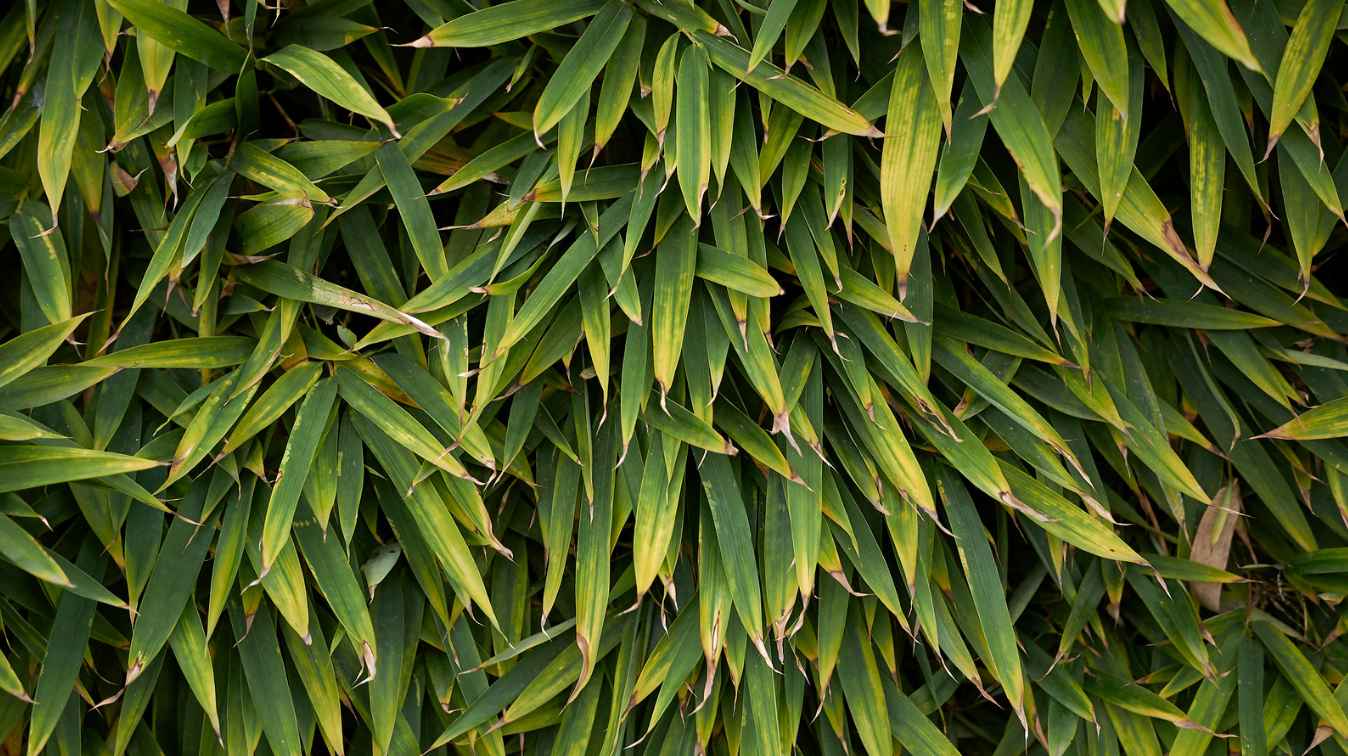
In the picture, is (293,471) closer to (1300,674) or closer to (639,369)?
(639,369)

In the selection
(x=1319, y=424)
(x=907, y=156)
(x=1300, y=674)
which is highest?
(x=907, y=156)

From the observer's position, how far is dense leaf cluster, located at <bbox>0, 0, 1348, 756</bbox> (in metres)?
0.82

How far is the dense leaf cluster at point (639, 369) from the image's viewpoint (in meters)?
0.82

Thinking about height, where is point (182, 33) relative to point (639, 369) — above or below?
above

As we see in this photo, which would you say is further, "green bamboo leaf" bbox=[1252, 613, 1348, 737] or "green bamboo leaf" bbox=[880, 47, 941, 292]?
"green bamboo leaf" bbox=[1252, 613, 1348, 737]

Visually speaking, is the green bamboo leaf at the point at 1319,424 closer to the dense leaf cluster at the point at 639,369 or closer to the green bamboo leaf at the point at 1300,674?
the dense leaf cluster at the point at 639,369

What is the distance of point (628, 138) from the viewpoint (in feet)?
3.07

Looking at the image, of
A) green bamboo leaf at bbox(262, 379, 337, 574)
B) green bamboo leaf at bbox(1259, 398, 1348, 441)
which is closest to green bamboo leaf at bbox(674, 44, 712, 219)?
green bamboo leaf at bbox(262, 379, 337, 574)

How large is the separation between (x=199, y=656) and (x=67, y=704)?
0.41 feet

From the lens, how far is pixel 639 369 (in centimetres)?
84

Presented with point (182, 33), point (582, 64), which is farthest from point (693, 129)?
point (182, 33)

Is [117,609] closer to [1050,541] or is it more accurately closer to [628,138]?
[628,138]

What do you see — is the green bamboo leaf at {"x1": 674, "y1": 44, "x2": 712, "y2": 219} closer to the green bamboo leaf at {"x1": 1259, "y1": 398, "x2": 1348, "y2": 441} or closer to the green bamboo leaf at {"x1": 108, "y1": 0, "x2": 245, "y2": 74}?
the green bamboo leaf at {"x1": 108, "y1": 0, "x2": 245, "y2": 74}

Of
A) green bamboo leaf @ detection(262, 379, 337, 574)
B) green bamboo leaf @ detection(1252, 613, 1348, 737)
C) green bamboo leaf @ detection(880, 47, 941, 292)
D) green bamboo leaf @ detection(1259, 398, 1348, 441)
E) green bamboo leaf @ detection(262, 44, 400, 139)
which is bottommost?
green bamboo leaf @ detection(1252, 613, 1348, 737)
